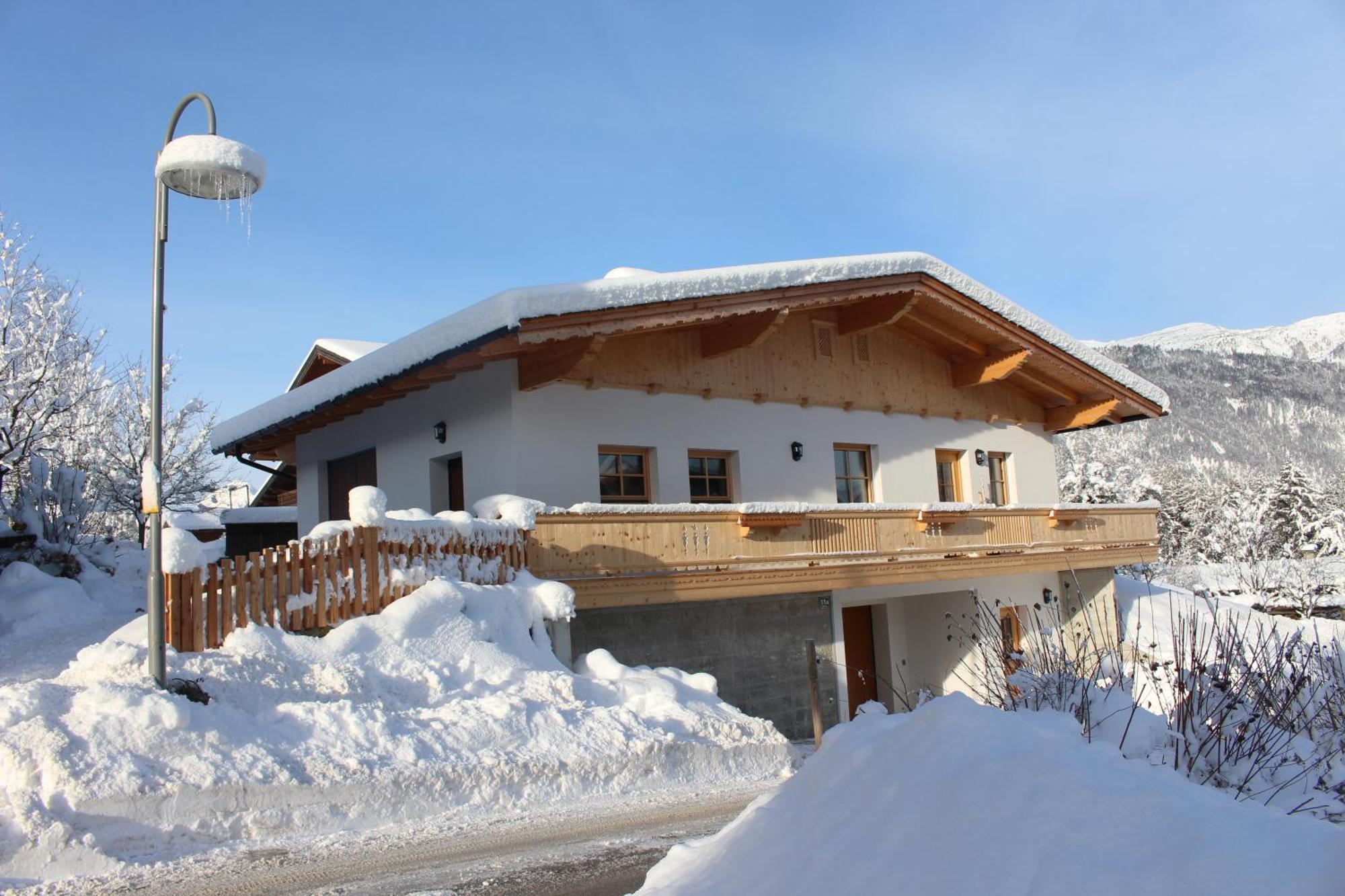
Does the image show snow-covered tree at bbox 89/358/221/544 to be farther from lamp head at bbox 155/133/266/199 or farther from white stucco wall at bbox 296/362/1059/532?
lamp head at bbox 155/133/266/199

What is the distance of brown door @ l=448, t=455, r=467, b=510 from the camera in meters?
17.0

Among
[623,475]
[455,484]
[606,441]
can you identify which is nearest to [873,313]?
[623,475]

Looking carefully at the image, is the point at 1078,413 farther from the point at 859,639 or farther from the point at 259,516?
the point at 259,516

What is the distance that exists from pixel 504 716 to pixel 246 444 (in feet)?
45.0

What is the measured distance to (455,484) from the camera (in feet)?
56.3

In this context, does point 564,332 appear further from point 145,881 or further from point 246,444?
point 246,444

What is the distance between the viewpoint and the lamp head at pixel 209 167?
7914 mm

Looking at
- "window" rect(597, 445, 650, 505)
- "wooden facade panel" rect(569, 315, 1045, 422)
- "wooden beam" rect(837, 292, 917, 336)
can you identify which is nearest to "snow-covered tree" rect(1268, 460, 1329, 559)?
"wooden facade panel" rect(569, 315, 1045, 422)

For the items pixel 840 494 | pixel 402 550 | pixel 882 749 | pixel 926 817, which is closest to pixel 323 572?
pixel 402 550

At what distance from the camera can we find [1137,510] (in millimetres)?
21609

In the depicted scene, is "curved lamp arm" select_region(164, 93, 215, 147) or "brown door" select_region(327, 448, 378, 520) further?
"brown door" select_region(327, 448, 378, 520)

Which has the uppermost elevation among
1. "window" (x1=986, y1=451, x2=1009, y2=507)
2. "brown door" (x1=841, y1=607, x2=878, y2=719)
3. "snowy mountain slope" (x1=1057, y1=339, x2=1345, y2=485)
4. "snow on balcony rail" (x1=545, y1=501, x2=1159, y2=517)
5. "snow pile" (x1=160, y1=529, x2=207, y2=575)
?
"snowy mountain slope" (x1=1057, y1=339, x2=1345, y2=485)

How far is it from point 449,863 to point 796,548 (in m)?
9.34

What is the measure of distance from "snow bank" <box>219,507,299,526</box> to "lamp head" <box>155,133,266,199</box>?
18.3 meters
